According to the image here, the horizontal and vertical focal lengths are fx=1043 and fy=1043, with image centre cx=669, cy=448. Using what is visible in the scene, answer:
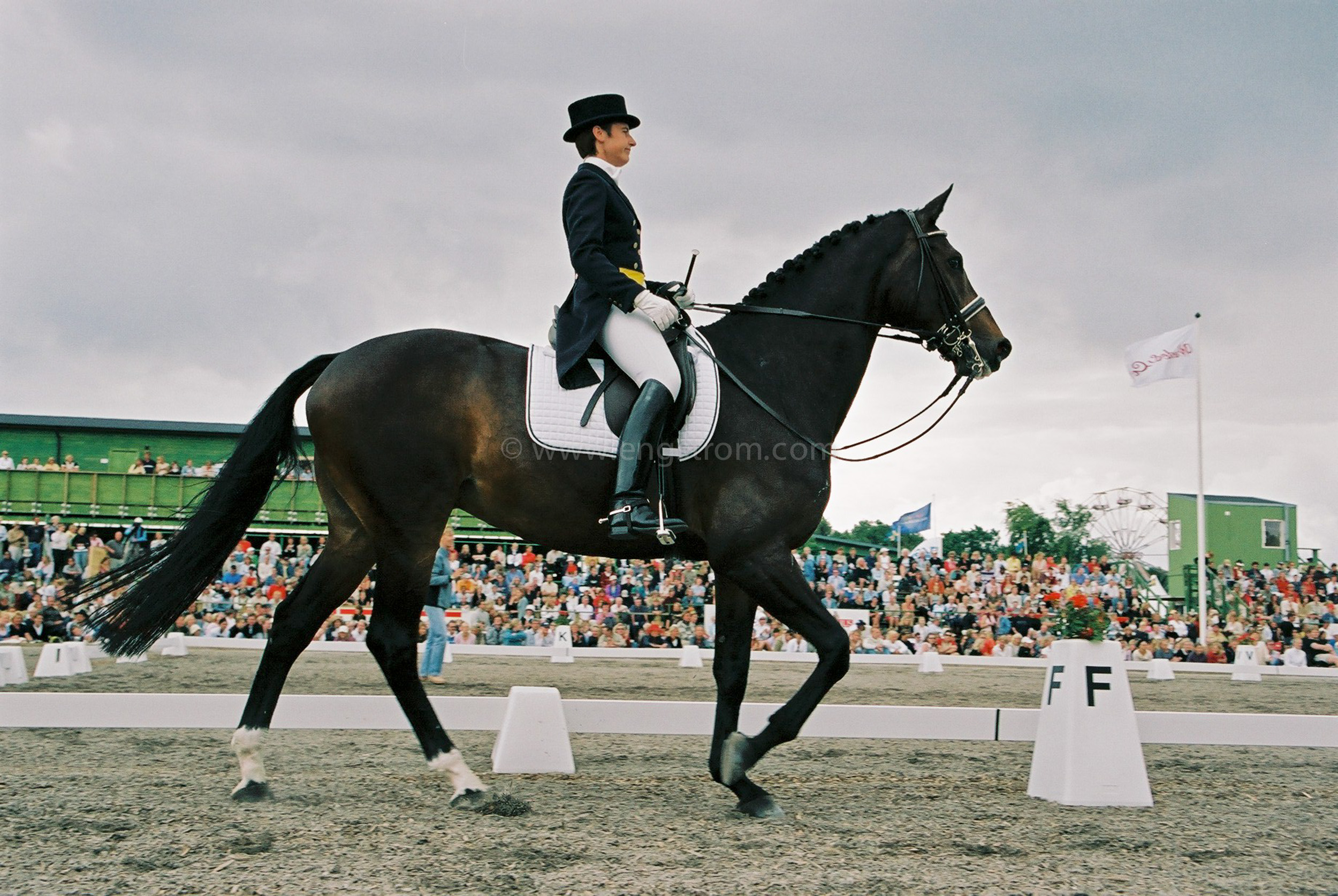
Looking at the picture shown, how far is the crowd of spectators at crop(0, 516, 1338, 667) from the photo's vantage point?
18984 millimetres

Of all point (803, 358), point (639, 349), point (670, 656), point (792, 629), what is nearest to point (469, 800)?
point (792, 629)

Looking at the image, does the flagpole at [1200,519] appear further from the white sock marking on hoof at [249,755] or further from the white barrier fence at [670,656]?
the white sock marking on hoof at [249,755]

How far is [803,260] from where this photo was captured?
5.62m

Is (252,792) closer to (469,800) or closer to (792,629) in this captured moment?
(469,800)

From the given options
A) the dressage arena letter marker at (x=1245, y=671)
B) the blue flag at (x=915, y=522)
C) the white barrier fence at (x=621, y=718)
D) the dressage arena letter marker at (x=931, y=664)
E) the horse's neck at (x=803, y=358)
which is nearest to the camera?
the horse's neck at (x=803, y=358)

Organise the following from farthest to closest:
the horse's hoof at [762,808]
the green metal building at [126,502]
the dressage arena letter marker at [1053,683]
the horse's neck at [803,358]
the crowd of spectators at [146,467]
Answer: the crowd of spectators at [146,467]
the green metal building at [126,502]
the dressage arena letter marker at [1053,683]
the horse's neck at [803,358]
the horse's hoof at [762,808]

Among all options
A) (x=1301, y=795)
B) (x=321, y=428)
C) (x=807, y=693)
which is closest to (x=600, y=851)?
(x=807, y=693)

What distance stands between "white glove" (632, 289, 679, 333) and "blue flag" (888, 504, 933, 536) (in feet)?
123

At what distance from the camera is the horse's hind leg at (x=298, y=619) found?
16.7 feet

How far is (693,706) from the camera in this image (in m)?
6.96

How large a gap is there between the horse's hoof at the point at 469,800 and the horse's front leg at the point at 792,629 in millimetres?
1140

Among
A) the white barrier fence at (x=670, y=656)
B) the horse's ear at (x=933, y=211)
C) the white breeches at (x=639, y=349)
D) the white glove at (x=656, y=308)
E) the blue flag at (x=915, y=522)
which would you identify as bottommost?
the white barrier fence at (x=670, y=656)

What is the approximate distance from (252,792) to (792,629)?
2645 millimetres

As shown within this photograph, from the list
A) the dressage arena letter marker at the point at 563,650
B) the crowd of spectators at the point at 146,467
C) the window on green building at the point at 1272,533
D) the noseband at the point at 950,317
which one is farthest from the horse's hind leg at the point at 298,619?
the window on green building at the point at 1272,533
